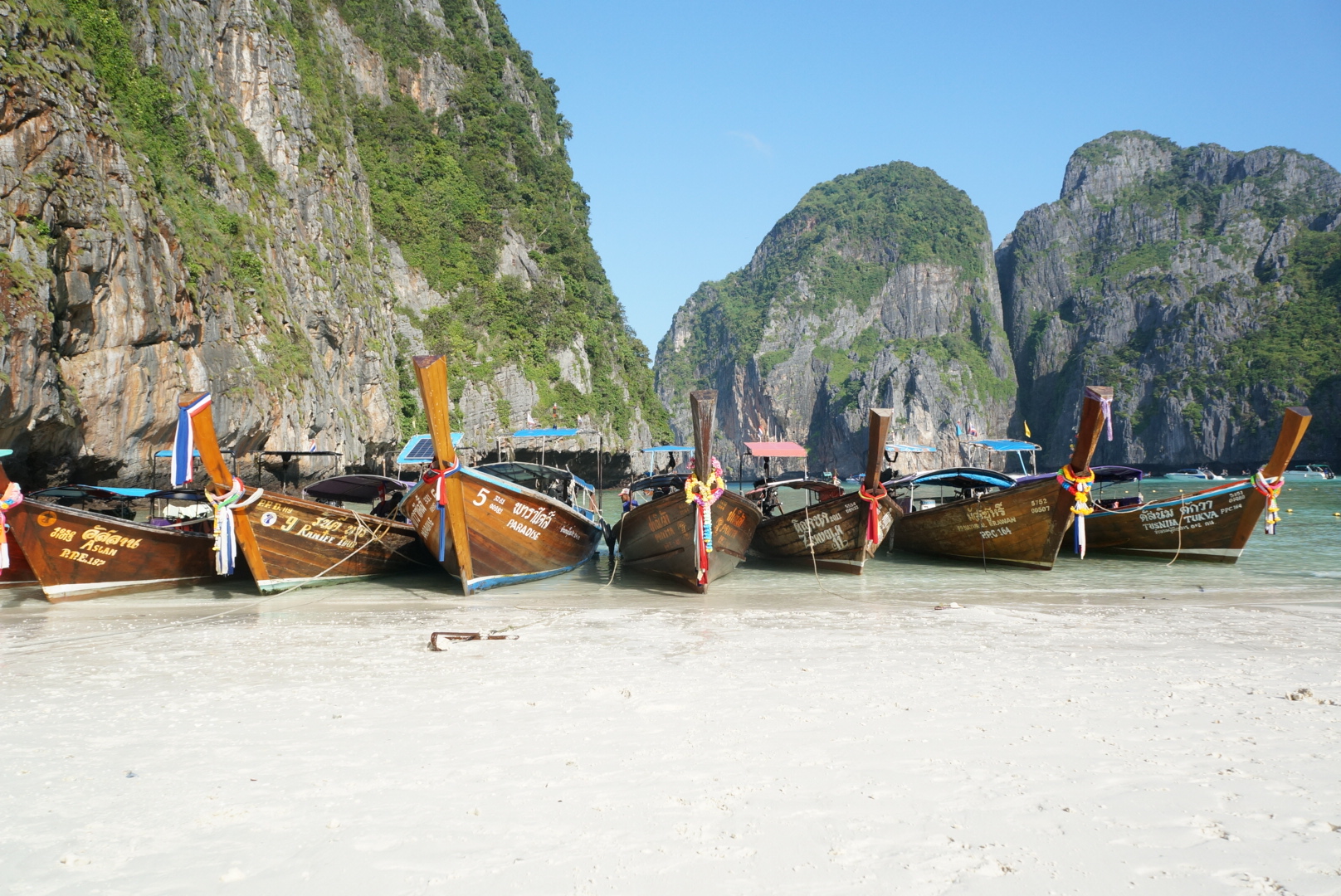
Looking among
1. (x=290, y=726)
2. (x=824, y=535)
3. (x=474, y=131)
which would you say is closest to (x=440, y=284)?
(x=474, y=131)

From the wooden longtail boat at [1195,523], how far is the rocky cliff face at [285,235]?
792 inches

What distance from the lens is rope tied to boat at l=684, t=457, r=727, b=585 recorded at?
10734mm

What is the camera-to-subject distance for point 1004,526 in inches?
526

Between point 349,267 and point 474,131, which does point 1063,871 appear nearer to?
point 349,267

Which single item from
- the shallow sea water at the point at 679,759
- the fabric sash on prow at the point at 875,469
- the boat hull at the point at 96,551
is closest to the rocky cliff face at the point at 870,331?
the fabric sash on prow at the point at 875,469

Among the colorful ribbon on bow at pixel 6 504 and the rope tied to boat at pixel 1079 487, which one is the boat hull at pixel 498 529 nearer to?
the colorful ribbon on bow at pixel 6 504

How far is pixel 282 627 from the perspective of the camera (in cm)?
857

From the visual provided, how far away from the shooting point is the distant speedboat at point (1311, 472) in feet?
223

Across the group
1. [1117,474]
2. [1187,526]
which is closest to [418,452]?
[1117,474]

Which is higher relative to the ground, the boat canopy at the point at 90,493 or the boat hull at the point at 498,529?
the boat canopy at the point at 90,493

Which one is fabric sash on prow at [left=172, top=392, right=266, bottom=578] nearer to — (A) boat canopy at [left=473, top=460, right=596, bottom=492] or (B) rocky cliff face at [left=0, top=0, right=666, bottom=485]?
(A) boat canopy at [left=473, top=460, right=596, bottom=492]

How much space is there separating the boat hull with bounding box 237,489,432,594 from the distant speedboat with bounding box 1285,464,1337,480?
78.6 meters

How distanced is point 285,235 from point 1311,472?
8534 cm

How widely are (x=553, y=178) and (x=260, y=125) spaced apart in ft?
96.8
